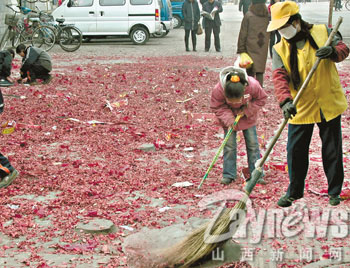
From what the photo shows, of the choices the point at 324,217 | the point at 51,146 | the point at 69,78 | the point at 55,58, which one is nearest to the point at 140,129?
the point at 51,146

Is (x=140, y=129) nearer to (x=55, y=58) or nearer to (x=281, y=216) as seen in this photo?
(x=281, y=216)

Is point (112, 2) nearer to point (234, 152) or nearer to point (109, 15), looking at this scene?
point (109, 15)

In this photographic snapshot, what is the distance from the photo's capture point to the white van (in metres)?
21.2

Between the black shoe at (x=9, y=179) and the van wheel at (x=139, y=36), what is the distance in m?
16.5

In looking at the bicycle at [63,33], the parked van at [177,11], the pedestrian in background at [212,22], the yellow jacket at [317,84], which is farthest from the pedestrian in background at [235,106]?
the parked van at [177,11]

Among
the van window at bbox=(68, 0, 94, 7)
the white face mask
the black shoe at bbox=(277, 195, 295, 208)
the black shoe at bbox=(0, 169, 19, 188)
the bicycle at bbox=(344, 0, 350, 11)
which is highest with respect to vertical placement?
the white face mask

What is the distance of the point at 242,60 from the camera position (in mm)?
7883

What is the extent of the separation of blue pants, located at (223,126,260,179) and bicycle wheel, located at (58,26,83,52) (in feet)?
45.6

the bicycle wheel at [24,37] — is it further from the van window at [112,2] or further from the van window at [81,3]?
the van window at [112,2]

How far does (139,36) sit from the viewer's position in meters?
22.0

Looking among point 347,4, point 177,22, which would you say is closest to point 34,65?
point 177,22

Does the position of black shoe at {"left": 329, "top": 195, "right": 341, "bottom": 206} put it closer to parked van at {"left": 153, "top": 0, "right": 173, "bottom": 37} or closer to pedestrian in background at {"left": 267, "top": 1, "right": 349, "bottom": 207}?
pedestrian in background at {"left": 267, "top": 1, "right": 349, "bottom": 207}

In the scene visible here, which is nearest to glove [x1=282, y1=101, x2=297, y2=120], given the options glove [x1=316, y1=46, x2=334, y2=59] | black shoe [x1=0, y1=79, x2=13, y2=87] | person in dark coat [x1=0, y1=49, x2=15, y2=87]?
glove [x1=316, y1=46, x2=334, y2=59]

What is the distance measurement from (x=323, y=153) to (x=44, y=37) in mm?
15279
